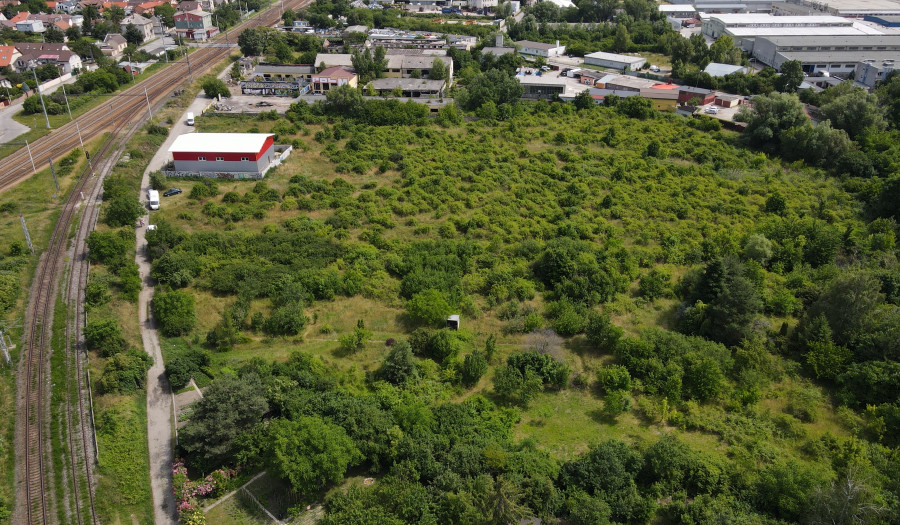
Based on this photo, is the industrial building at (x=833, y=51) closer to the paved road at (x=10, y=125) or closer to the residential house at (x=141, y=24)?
the paved road at (x=10, y=125)

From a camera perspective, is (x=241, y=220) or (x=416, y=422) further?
(x=241, y=220)

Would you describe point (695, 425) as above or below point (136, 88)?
below

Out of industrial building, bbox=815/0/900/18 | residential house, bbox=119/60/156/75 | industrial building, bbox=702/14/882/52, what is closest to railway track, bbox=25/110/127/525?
residential house, bbox=119/60/156/75

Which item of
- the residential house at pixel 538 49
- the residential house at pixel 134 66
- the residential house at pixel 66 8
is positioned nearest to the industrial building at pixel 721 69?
the residential house at pixel 538 49

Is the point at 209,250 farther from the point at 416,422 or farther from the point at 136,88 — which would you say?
the point at 136,88

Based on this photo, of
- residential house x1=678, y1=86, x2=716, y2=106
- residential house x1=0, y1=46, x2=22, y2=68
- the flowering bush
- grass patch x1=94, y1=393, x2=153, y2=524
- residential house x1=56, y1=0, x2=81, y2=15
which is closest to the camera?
the flowering bush

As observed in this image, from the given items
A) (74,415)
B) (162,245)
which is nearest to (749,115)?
(162,245)

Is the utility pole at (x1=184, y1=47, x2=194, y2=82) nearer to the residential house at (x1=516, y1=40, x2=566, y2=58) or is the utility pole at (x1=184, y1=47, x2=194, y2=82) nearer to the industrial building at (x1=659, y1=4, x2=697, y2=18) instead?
the residential house at (x1=516, y1=40, x2=566, y2=58)
